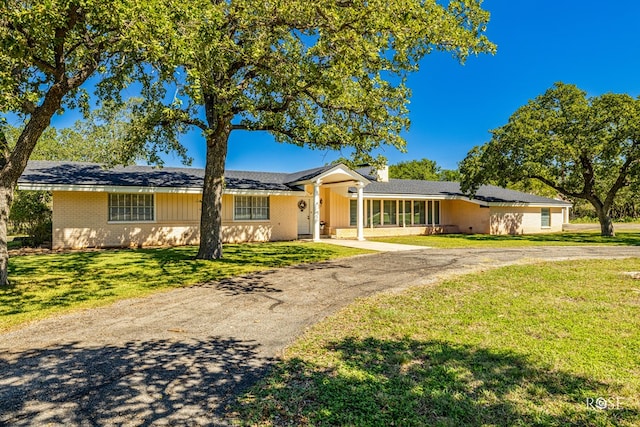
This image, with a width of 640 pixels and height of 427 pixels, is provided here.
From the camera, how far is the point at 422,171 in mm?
57406

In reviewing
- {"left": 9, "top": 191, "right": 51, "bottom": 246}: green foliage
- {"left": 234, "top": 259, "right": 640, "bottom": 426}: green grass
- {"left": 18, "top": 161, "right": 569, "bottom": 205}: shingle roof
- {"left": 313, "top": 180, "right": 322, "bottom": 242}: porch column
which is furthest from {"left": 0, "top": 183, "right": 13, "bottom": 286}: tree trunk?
{"left": 313, "top": 180, "right": 322, "bottom": 242}: porch column

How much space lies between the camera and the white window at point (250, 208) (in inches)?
730

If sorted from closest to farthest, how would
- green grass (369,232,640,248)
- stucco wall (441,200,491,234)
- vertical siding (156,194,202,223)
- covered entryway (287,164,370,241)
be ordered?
vertical siding (156,194,202,223) < green grass (369,232,640,248) < covered entryway (287,164,370,241) < stucco wall (441,200,491,234)

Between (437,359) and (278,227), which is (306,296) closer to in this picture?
(437,359)

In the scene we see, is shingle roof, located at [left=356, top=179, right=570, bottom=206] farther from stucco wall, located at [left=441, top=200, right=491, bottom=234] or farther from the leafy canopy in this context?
the leafy canopy

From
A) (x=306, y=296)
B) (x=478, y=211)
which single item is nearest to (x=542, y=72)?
(x=478, y=211)

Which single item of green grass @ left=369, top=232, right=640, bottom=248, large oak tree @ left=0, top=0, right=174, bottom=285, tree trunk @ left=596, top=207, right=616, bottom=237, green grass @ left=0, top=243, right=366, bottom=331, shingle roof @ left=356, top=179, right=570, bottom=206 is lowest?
green grass @ left=0, top=243, right=366, bottom=331

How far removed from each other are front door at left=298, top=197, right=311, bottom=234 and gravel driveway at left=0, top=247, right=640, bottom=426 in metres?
13.2

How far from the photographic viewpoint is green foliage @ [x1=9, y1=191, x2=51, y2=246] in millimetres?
15977

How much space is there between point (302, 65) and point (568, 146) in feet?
58.9

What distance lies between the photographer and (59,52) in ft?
23.3

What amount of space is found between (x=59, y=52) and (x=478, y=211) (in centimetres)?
2422

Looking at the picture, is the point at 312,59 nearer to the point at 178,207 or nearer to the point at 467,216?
the point at 178,207

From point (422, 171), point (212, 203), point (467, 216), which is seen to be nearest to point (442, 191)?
point (467, 216)
